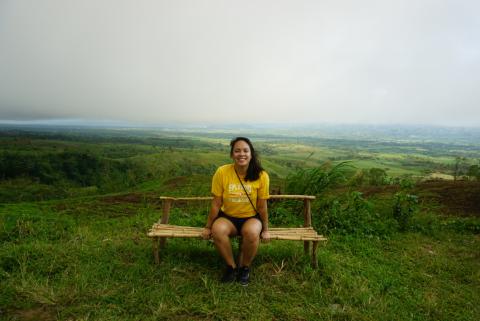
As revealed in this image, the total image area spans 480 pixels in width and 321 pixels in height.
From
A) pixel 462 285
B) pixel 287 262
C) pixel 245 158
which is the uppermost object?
pixel 245 158

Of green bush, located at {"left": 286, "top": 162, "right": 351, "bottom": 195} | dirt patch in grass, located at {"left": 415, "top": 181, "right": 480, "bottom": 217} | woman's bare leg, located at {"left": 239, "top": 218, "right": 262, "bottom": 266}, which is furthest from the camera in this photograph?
dirt patch in grass, located at {"left": 415, "top": 181, "right": 480, "bottom": 217}

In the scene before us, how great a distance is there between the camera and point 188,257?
416 cm

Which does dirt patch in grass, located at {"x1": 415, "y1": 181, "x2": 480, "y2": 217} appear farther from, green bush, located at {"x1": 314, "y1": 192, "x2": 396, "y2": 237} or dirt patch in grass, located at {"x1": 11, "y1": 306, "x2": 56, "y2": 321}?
dirt patch in grass, located at {"x1": 11, "y1": 306, "x2": 56, "y2": 321}

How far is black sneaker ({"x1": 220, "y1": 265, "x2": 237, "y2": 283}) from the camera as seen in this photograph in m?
3.55

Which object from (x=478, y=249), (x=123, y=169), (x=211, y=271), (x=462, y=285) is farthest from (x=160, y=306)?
(x=123, y=169)

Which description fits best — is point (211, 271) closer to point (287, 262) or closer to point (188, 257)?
point (188, 257)

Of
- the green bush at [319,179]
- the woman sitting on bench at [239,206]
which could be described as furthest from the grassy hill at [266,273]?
the woman sitting on bench at [239,206]

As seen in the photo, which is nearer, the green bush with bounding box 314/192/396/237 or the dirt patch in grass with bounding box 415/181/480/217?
the green bush with bounding box 314/192/396/237

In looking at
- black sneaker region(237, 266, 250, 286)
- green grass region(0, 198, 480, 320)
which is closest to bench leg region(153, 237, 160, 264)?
green grass region(0, 198, 480, 320)

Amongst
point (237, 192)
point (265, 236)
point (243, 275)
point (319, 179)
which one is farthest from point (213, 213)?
point (319, 179)

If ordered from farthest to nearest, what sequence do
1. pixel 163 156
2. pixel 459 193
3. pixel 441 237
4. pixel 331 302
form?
pixel 163 156 < pixel 459 193 < pixel 441 237 < pixel 331 302

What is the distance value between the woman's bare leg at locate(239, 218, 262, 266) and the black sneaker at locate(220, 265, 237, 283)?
0.14m

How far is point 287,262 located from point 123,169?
86.9m

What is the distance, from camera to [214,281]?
11.7ft
